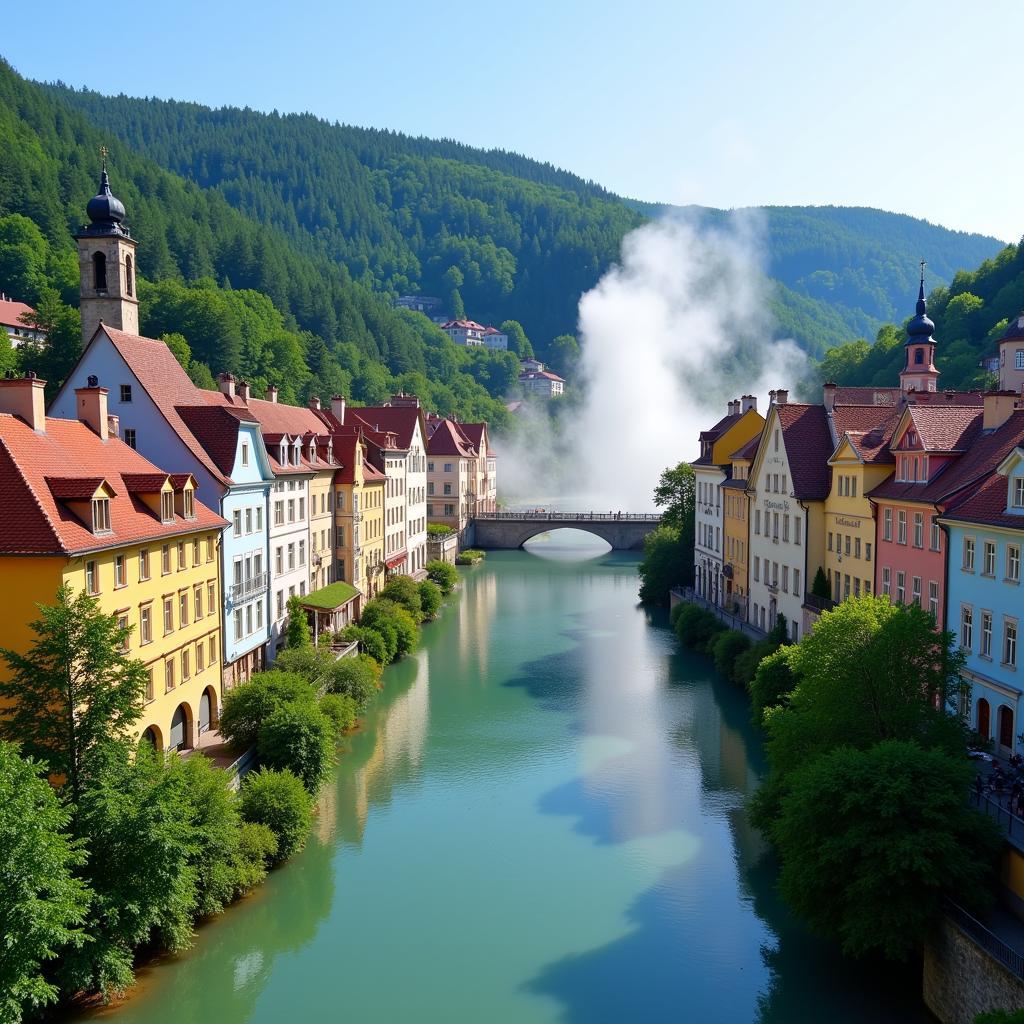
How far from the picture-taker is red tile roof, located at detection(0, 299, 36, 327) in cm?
8650

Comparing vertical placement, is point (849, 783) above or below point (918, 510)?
below

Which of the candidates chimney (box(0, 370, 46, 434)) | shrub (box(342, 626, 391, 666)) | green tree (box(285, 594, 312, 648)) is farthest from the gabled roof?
chimney (box(0, 370, 46, 434))

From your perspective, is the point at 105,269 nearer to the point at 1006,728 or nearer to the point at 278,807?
the point at 278,807

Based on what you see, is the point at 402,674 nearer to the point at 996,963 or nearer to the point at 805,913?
the point at 805,913

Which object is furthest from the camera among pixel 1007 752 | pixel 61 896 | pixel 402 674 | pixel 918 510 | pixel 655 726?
pixel 402 674

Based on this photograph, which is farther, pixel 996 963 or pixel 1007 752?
pixel 1007 752

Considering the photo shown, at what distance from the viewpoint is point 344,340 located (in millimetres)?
140750

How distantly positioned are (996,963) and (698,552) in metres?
43.8

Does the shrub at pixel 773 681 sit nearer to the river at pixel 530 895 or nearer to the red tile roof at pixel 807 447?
the river at pixel 530 895

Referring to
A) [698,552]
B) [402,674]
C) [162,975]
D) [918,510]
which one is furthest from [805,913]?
[698,552]

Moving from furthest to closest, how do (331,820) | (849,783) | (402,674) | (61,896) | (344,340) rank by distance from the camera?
(344,340) → (402,674) → (331,820) → (849,783) → (61,896)

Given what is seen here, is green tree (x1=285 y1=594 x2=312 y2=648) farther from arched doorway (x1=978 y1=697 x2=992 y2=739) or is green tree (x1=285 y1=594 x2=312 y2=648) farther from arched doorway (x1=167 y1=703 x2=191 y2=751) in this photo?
arched doorway (x1=978 y1=697 x2=992 y2=739)

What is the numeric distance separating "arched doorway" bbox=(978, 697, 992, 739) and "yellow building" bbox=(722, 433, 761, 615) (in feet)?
73.2

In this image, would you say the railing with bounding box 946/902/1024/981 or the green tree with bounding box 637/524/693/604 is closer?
the railing with bounding box 946/902/1024/981
